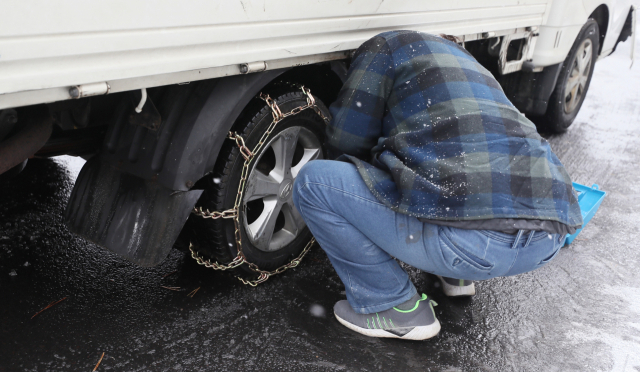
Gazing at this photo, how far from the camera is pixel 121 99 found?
1886 millimetres

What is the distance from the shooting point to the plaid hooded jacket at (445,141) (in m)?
1.80

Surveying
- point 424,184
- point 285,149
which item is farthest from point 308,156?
point 424,184

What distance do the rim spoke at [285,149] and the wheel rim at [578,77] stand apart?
3.39 metres

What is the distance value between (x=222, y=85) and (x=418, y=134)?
77 centimetres

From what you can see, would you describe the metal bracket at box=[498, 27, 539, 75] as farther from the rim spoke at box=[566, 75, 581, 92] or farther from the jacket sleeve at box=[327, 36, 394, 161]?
the jacket sleeve at box=[327, 36, 394, 161]

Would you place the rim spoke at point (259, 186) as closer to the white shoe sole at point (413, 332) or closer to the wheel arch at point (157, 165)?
the wheel arch at point (157, 165)

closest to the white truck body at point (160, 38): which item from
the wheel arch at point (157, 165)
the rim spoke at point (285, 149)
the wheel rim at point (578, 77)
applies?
the wheel arch at point (157, 165)

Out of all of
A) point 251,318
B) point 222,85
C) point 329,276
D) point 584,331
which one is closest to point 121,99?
point 222,85

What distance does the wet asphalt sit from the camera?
2031mm

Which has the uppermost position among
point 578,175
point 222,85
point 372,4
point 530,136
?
point 372,4

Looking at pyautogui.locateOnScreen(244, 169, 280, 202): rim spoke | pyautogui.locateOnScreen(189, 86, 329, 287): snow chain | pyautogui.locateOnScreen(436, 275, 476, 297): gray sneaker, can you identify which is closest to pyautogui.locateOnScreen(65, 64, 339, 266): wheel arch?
pyautogui.locateOnScreen(189, 86, 329, 287): snow chain

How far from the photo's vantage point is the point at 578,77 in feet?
16.1

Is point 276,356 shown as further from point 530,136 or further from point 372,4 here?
point 372,4

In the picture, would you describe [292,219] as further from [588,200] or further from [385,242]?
[588,200]
